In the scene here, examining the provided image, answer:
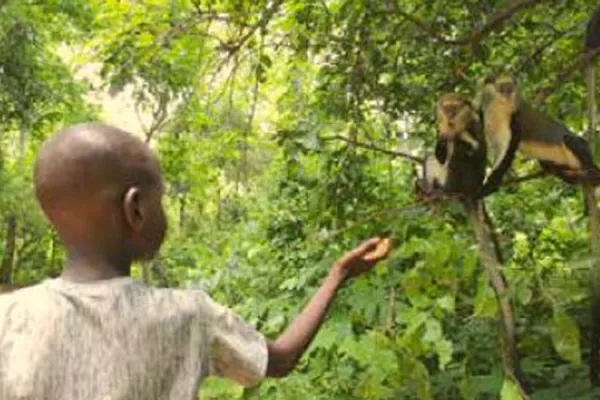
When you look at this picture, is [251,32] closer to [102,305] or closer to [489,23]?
[489,23]

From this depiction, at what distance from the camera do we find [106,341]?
3.29ft

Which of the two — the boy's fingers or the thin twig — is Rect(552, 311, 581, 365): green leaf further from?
the boy's fingers

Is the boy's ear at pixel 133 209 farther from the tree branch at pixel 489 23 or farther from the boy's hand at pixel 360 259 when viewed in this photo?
the tree branch at pixel 489 23

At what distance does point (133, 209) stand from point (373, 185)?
1906 millimetres

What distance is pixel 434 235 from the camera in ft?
6.73

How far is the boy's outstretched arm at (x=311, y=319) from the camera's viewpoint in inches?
44.9

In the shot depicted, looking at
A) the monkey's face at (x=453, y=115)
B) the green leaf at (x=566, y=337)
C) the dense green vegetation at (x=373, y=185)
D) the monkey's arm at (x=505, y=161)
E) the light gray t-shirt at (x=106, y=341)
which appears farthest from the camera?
the monkey's arm at (x=505, y=161)

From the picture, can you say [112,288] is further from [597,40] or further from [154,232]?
[597,40]

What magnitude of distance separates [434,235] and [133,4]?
5.02 feet

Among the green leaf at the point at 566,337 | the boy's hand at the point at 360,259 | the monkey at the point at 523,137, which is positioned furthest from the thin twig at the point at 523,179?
the boy's hand at the point at 360,259

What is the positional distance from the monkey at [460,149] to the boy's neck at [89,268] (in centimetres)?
124

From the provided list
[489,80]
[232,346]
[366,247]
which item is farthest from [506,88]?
[232,346]

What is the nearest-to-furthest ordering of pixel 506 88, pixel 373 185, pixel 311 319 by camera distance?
1. pixel 311 319
2. pixel 506 88
3. pixel 373 185

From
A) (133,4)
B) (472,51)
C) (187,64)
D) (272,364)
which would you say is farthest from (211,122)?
(272,364)
